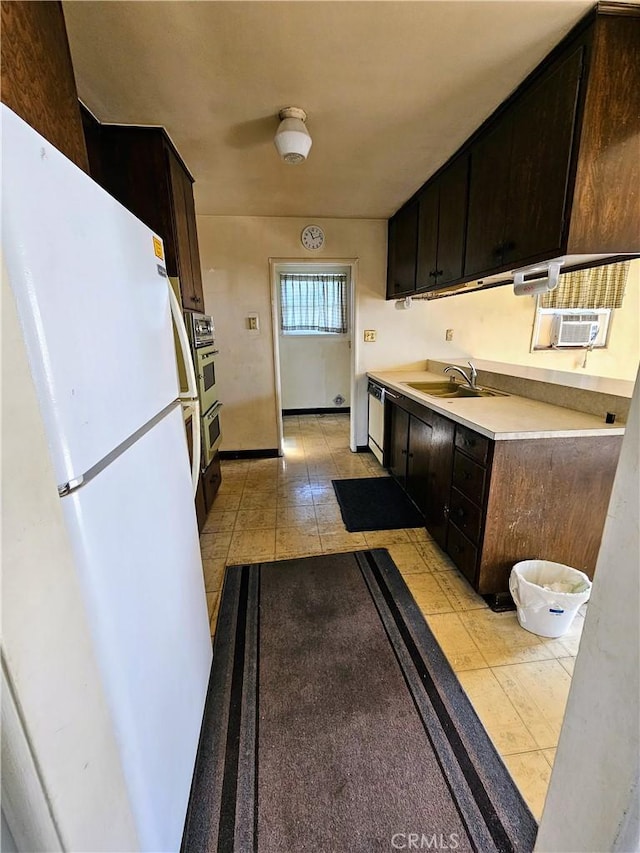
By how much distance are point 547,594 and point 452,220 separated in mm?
2258

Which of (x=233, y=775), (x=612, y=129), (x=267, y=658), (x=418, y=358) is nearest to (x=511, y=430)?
(x=612, y=129)

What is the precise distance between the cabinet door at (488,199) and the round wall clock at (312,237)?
5.72ft

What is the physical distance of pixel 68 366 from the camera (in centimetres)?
60

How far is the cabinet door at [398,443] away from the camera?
9.84ft

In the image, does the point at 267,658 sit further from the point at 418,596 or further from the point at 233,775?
the point at 418,596

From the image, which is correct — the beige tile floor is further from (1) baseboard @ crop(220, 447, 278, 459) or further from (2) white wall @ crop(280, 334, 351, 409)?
(2) white wall @ crop(280, 334, 351, 409)

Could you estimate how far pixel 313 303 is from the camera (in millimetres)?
5547

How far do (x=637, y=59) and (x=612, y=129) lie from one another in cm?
22

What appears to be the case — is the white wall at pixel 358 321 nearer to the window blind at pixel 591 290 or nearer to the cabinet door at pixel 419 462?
the window blind at pixel 591 290

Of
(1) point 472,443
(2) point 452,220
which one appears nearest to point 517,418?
(1) point 472,443

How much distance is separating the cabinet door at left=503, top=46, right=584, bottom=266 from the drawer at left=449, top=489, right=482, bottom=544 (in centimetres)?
120

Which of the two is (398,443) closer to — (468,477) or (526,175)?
(468,477)

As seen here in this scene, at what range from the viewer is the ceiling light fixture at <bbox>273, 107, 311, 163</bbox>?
5.92ft

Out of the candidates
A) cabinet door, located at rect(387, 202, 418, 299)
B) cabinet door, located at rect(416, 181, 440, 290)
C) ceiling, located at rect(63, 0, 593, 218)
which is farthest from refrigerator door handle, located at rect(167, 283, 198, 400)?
cabinet door, located at rect(387, 202, 418, 299)
